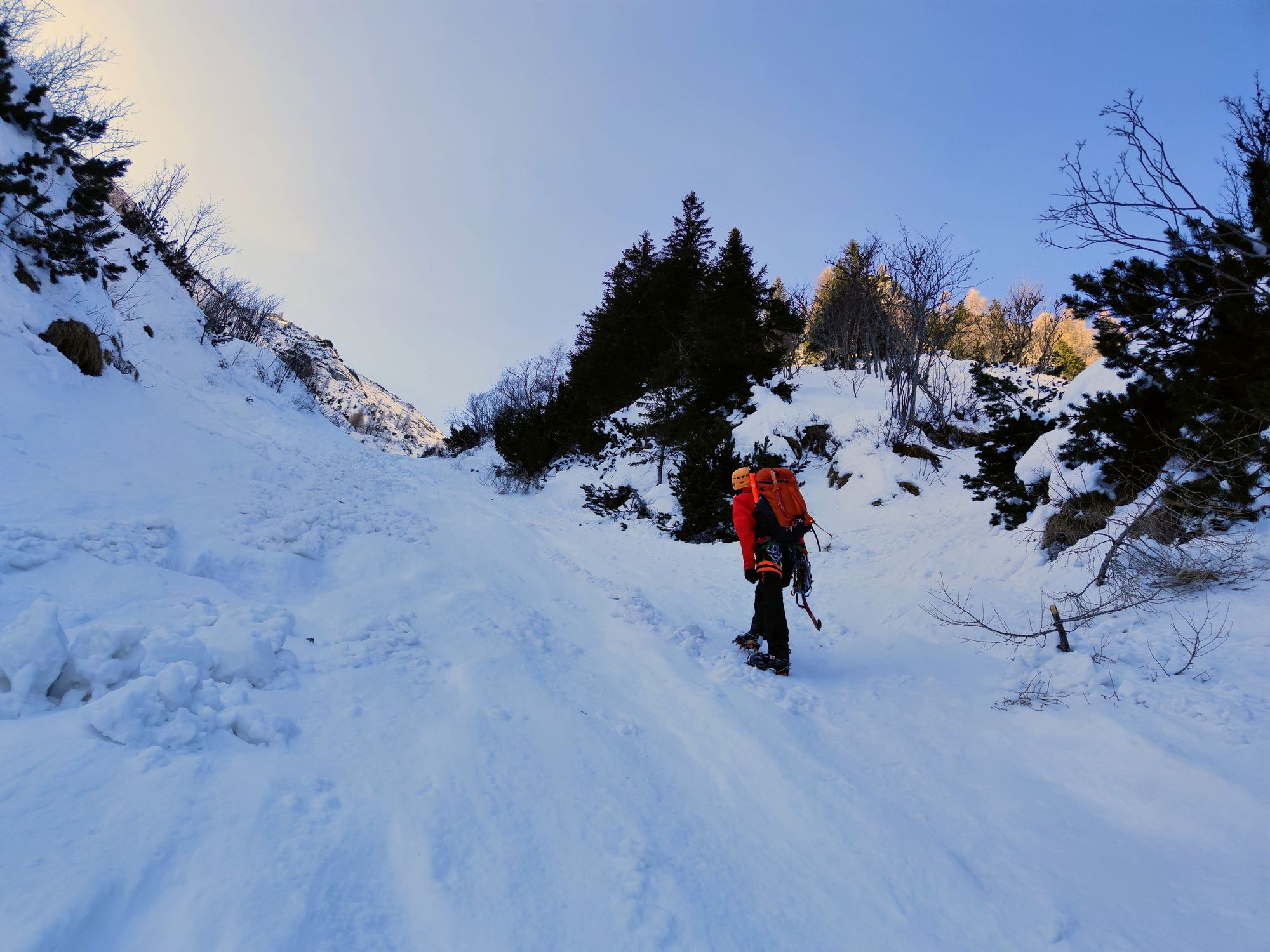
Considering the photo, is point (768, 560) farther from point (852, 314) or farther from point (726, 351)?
point (852, 314)

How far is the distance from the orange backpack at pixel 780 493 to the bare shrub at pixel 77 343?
28.0 ft

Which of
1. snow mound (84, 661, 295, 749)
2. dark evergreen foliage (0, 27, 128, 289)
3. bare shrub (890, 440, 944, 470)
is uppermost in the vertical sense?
bare shrub (890, 440, 944, 470)

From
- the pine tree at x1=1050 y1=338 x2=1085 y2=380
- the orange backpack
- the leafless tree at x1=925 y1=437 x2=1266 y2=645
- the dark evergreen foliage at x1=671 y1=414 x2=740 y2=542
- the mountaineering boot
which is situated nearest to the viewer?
the leafless tree at x1=925 y1=437 x2=1266 y2=645

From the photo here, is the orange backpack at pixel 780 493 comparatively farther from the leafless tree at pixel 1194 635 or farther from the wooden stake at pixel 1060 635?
the leafless tree at pixel 1194 635

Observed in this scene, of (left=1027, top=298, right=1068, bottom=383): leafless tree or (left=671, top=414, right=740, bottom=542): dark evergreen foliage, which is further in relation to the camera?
(left=1027, top=298, right=1068, bottom=383): leafless tree

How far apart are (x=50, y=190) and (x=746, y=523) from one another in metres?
11.8

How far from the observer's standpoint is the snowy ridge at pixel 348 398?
28375mm

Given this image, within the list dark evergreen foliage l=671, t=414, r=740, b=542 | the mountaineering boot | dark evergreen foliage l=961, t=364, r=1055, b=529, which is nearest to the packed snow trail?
the mountaineering boot

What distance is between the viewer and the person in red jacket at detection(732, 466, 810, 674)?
15.2 feet

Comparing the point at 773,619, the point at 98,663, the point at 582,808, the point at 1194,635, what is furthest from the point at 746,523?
the point at 98,663

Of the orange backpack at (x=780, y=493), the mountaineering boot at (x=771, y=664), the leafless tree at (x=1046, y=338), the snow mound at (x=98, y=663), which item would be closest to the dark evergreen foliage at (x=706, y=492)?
the orange backpack at (x=780, y=493)

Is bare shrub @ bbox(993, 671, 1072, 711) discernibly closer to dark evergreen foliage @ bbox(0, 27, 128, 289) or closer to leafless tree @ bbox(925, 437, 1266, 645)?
leafless tree @ bbox(925, 437, 1266, 645)

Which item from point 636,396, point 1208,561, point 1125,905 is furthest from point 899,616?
point 636,396

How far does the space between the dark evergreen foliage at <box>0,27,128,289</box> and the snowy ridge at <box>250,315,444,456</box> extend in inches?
587
